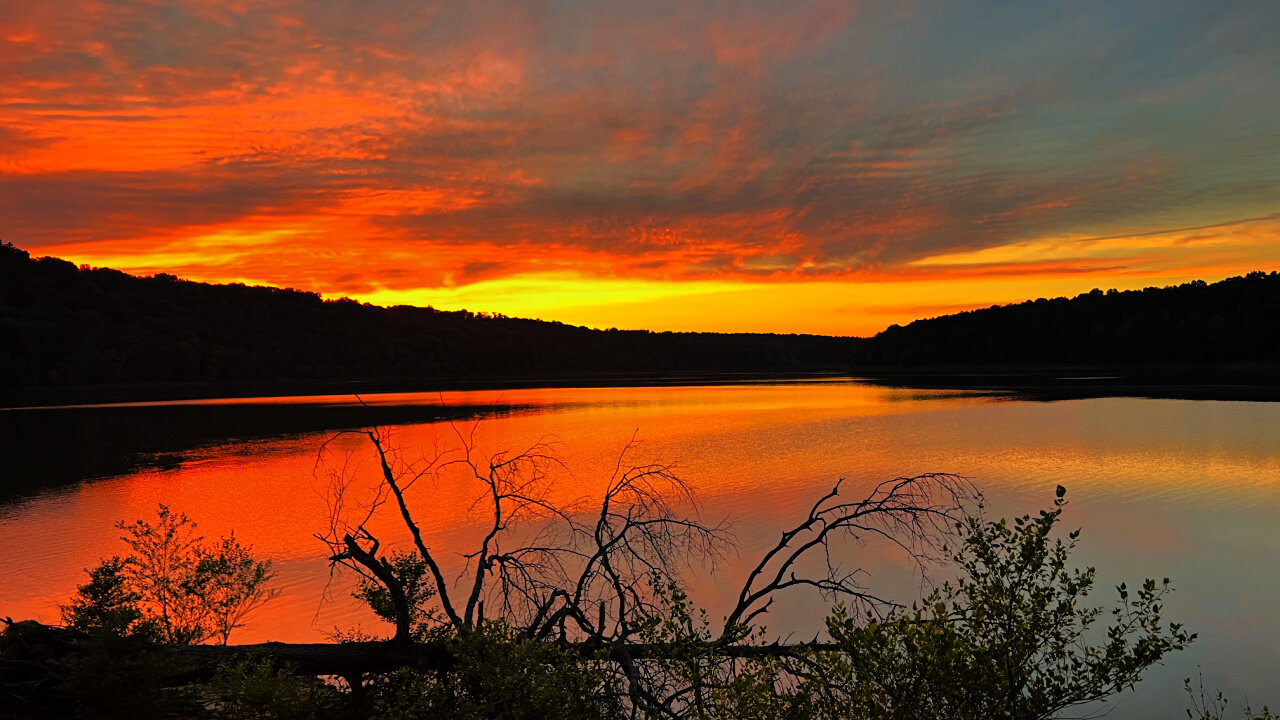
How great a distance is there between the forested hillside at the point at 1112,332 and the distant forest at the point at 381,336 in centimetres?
20

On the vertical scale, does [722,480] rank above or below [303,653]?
below

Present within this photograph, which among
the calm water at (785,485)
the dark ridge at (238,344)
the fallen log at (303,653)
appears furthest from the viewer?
the dark ridge at (238,344)

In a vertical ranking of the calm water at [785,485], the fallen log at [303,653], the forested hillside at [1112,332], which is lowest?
the calm water at [785,485]

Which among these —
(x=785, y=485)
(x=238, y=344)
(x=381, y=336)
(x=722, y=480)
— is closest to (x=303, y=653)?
(x=785, y=485)

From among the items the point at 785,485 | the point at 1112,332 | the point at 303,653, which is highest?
the point at 1112,332

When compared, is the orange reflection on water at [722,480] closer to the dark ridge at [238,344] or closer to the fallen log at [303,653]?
the fallen log at [303,653]

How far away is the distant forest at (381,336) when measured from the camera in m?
97.1

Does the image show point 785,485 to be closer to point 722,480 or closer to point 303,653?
point 722,480

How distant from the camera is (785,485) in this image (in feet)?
78.7

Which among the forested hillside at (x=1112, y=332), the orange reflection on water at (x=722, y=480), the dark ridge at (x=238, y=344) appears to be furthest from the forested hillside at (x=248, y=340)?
the orange reflection on water at (x=722, y=480)

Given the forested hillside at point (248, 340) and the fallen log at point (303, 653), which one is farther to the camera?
the forested hillside at point (248, 340)

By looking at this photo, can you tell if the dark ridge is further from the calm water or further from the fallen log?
Answer: the fallen log

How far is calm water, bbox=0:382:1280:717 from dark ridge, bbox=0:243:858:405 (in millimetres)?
48087

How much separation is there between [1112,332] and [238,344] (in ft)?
404
